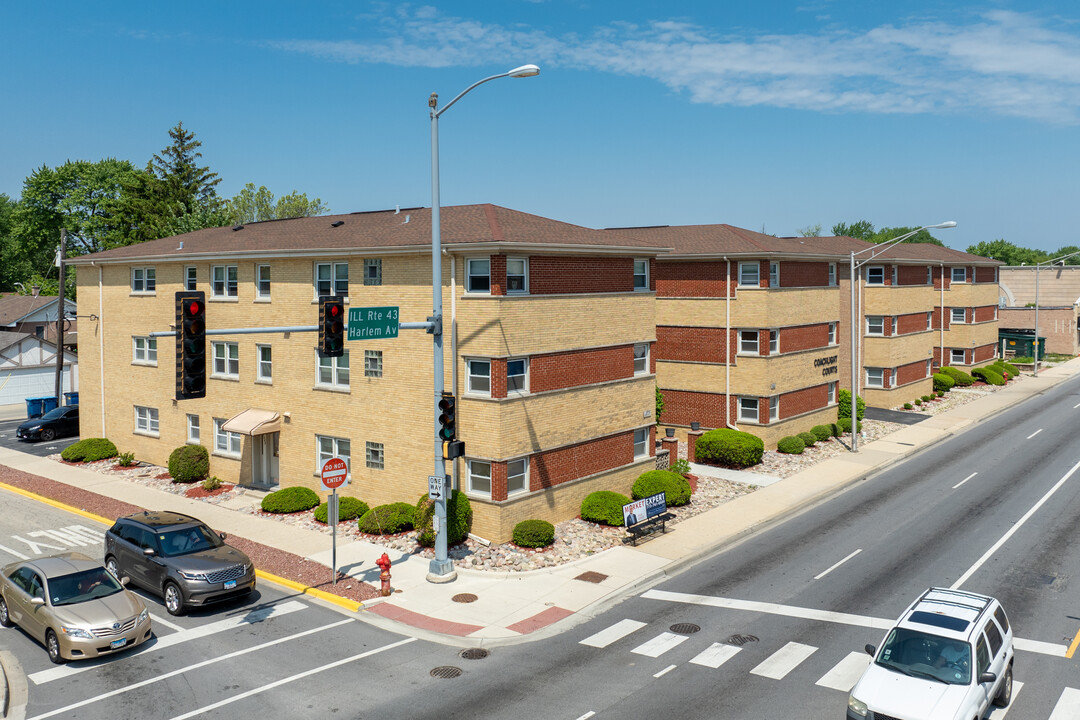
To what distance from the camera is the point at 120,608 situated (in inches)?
679

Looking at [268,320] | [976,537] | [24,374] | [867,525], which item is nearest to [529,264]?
[268,320]

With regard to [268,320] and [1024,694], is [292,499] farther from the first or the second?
[1024,694]

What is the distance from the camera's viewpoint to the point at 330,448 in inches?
1134

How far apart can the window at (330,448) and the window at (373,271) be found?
18.1 feet

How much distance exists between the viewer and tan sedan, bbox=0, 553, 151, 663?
16.4m

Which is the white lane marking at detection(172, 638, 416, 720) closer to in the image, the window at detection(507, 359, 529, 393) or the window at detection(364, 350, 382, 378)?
the window at detection(507, 359, 529, 393)

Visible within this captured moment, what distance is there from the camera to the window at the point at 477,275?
24.1 m

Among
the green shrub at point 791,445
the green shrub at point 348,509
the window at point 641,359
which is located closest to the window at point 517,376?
the window at point 641,359

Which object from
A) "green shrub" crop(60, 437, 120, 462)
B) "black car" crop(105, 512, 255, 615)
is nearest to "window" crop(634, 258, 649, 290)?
"black car" crop(105, 512, 255, 615)

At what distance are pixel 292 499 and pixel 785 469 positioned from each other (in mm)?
20222

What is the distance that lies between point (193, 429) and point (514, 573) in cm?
1843

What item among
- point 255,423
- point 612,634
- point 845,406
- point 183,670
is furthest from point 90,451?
point 845,406

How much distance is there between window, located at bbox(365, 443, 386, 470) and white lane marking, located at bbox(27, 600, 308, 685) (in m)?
7.16

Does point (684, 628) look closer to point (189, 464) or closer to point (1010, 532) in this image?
point (1010, 532)
